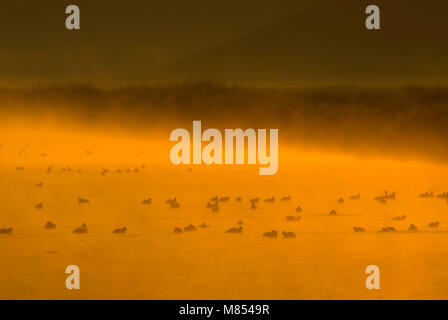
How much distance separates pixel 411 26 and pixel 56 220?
170 inches

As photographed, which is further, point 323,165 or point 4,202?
point 323,165

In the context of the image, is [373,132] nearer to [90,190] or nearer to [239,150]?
[239,150]

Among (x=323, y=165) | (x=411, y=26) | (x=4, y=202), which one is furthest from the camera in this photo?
(x=411, y=26)

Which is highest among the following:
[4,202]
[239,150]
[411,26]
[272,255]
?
[411,26]

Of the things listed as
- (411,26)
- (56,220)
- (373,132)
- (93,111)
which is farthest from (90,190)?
(411,26)

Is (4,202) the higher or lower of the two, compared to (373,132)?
lower

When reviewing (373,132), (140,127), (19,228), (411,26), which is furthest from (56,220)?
(411,26)

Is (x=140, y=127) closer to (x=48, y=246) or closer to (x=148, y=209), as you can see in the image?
(x=148, y=209)

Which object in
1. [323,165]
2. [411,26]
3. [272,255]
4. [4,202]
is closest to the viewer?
[272,255]

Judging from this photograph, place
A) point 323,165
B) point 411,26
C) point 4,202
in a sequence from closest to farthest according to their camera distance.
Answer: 1. point 4,202
2. point 323,165
3. point 411,26

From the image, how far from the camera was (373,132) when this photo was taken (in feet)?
29.3

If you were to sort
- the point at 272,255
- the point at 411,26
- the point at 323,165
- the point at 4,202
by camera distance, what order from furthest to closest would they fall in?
the point at 411,26 → the point at 323,165 → the point at 4,202 → the point at 272,255

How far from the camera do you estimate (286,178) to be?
8453 mm

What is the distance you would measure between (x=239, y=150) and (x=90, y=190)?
57.7 inches
